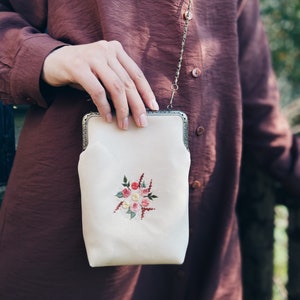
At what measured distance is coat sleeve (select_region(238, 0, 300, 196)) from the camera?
1397 mm

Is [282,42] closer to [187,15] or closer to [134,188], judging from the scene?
[187,15]

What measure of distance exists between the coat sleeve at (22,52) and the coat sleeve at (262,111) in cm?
56

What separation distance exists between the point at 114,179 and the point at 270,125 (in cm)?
62

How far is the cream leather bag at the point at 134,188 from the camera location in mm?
977

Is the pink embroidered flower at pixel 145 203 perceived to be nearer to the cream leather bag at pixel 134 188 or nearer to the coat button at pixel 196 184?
the cream leather bag at pixel 134 188

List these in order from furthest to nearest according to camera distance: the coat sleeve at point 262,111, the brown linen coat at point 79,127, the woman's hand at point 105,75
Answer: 1. the coat sleeve at point 262,111
2. the brown linen coat at point 79,127
3. the woman's hand at point 105,75

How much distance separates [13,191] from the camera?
1.13 meters

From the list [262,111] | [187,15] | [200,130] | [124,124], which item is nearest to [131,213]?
[124,124]

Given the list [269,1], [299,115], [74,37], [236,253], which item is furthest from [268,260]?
[269,1]

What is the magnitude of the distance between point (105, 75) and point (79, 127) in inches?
6.7

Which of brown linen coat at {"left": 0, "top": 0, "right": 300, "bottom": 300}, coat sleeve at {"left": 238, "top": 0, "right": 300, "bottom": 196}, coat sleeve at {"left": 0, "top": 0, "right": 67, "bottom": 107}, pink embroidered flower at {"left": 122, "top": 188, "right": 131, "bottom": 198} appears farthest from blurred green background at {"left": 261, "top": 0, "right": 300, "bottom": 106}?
pink embroidered flower at {"left": 122, "top": 188, "right": 131, "bottom": 198}

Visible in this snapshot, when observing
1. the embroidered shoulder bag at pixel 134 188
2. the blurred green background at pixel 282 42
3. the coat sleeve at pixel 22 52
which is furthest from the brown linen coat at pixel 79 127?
the blurred green background at pixel 282 42

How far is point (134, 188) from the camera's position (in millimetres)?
1000

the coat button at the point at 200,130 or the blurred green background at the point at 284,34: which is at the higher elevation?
the coat button at the point at 200,130
